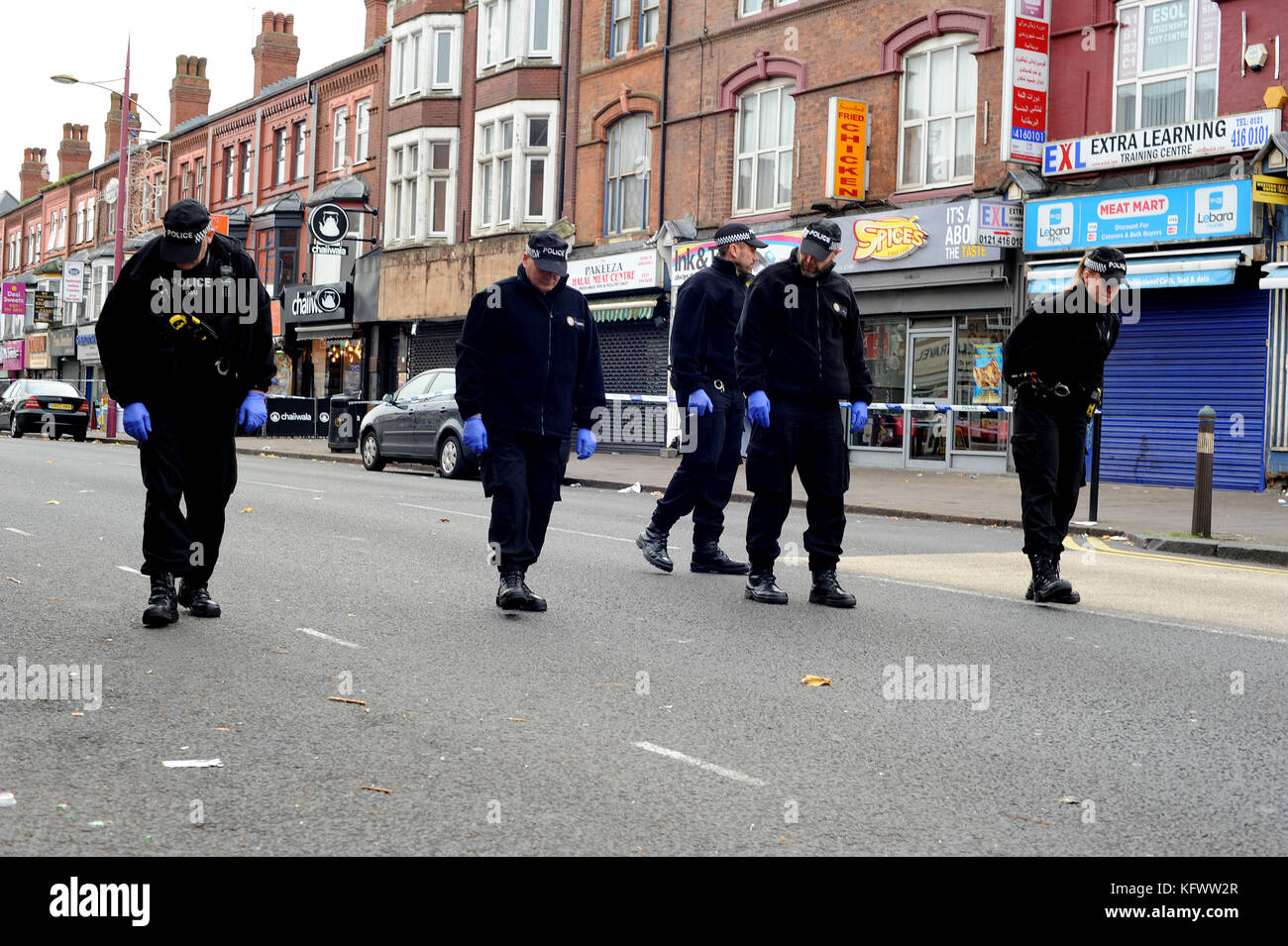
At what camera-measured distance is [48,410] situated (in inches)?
1368

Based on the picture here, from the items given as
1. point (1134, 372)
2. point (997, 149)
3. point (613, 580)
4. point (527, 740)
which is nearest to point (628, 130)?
point (997, 149)

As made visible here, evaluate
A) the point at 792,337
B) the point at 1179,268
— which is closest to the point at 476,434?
the point at 792,337

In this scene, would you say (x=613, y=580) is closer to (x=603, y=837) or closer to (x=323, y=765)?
(x=323, y=765)

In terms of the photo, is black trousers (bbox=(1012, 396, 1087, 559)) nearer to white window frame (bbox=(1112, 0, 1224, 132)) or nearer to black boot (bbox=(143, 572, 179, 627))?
black boot (bbox=(143, 572, 179, 627))

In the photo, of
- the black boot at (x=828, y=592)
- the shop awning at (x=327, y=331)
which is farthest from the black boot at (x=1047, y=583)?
the shop awning at (x=327, y=331)

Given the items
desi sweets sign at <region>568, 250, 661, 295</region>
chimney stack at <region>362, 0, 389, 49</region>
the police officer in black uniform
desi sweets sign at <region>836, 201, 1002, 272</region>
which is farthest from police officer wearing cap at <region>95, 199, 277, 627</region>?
chimney stack at <region>362, 0, 389, 49</region>

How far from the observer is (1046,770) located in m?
4.50

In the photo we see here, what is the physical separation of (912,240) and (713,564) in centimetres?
1409

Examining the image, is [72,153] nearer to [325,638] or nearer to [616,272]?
[616,272]

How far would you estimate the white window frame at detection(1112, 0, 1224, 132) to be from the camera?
60.7 ft

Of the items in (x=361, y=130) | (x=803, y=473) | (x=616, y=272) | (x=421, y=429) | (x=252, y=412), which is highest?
(x=361, y=130)

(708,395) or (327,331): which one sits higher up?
(327,331)

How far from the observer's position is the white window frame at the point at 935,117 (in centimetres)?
2183
